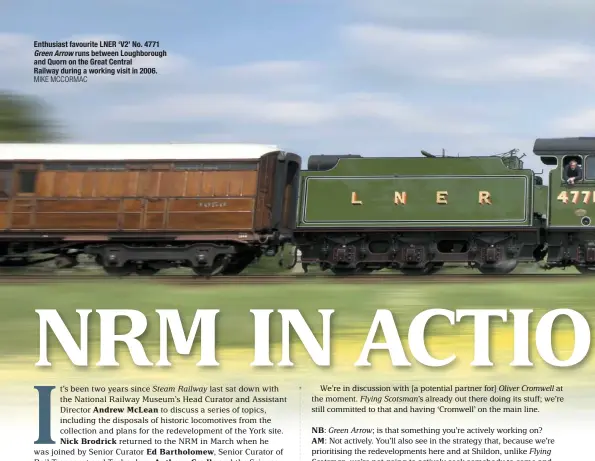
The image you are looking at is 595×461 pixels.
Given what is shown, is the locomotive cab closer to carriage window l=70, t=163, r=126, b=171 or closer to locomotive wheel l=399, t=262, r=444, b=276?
locomotive wheel l=399, t=262, r=444, b=276

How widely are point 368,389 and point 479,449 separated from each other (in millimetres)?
1328

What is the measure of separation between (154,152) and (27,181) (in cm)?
275

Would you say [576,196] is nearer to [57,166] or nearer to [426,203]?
[426,203]

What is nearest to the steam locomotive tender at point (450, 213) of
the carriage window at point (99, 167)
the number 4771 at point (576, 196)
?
the number 4771 at point (576, 196)

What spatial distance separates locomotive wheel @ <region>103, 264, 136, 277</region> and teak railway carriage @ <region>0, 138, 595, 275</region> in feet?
0.10

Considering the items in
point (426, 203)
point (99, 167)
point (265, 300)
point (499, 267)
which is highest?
point (99, 167)

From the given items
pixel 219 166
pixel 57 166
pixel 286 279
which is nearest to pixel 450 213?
pixel 286 279

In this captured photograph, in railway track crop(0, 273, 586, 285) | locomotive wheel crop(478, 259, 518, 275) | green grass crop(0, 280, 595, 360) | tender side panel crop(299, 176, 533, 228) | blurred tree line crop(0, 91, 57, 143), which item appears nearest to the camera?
green grass crop(0, 280, 595, 360)

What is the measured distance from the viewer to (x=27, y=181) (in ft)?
58.2

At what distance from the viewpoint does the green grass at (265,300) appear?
11.5 metres

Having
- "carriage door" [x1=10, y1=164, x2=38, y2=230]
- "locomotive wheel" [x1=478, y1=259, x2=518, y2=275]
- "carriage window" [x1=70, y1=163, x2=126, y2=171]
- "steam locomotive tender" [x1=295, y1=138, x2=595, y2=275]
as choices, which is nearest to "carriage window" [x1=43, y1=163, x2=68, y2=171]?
"carriage window" [x1=70, y1=163, x2=126, y2=171]

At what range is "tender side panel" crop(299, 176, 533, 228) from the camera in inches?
712

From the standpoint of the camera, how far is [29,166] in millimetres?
17766

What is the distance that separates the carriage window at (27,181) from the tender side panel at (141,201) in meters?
0.11
